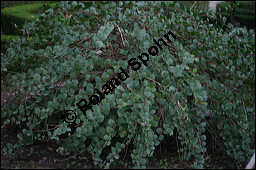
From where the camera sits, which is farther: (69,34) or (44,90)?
(69,34)

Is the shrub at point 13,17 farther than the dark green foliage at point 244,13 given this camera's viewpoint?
No

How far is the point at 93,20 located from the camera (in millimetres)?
2846

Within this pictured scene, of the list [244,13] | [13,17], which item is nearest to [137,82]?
[13,17]

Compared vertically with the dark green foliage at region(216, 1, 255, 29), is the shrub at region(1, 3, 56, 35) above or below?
above

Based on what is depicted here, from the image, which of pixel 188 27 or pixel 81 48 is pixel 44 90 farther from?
pixel 188 27

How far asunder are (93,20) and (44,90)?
2.33 ft

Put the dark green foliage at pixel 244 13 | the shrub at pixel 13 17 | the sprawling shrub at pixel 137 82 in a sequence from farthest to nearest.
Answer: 1. the dark green foliage at pixel 244 13
2. the shrub at pixel 13 17
3. the sprawling shrub at pixel 137 82

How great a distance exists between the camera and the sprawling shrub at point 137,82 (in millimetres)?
2260

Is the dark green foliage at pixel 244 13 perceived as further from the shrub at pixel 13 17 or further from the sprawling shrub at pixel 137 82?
the sprawling shrub at pixel 137 82

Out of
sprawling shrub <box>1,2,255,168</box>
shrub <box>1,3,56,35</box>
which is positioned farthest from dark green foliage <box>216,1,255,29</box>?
sprawling shrub <box>1,2,255,168</box>

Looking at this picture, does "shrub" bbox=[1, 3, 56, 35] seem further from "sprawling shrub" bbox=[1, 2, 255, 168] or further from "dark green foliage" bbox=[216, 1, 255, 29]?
"dark green foliage" bbox=[216, 1, 255, 29]

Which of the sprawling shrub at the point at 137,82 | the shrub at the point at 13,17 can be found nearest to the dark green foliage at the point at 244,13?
the shrub at the point at 13,17

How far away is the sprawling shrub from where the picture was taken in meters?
2.26

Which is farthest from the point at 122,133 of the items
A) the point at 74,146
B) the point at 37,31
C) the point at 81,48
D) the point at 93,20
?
the point at 37,31
